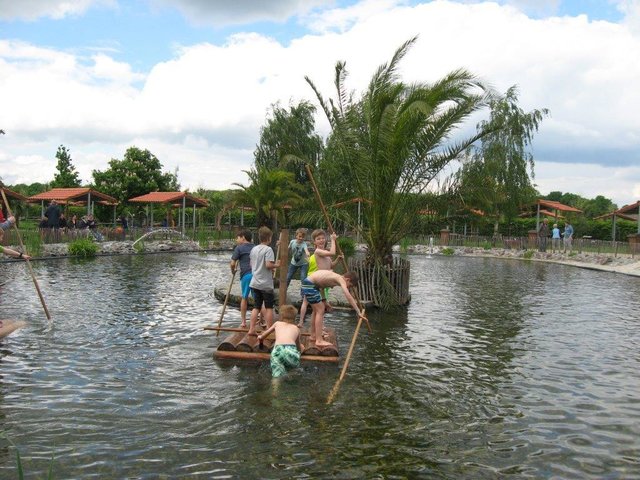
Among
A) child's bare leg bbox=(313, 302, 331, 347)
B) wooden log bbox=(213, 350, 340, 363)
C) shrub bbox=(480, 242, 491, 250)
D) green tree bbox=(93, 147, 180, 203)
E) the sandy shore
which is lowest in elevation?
wooden log bbox=(213, 350, 340, 363)

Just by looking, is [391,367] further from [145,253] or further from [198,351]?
[145,253]

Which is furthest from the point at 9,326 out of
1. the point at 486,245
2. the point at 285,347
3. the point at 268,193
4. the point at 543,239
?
the point at 486,245

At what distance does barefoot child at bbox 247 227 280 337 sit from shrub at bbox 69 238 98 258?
668 inches

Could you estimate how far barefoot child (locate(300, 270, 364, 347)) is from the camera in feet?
25.8

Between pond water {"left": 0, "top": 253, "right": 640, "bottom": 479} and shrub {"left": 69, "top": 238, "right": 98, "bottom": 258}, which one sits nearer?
pond water {"left": 0, "top": 253, "right": 640, "bottom": 479}

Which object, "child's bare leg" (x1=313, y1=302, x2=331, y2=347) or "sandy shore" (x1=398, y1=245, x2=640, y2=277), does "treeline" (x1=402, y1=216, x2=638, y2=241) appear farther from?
"child's bare leg" (x1=313, y1=302, x2=331, y2=347)

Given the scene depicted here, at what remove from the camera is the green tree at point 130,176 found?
46.2 metres

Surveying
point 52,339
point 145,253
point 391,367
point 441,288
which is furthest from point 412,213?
point 145,253

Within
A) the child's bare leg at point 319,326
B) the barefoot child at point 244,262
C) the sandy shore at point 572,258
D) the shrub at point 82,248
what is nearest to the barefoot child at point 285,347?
the child's bare leg at point 319,326

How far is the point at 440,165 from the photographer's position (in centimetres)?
1312

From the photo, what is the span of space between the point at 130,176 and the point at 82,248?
24.0 metres

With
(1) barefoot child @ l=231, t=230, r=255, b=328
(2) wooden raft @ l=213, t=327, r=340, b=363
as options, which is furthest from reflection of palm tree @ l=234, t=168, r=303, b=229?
(2) wooden raft @ l=213, t=327, r=340, b=363

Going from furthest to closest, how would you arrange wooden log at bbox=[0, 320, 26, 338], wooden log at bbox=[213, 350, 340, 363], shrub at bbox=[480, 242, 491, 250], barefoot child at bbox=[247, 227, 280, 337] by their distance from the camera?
1. shrub at bbox=[480, 242, 491, 250]
2. wooden log at bbox=[0, 320, 26, 338]
3. barefoot child at bbox=[247, 227, 280, 337]
4. wooden log at bbox=[213, 350, 340, 363]

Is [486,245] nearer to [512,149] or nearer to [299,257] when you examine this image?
[512,149]
